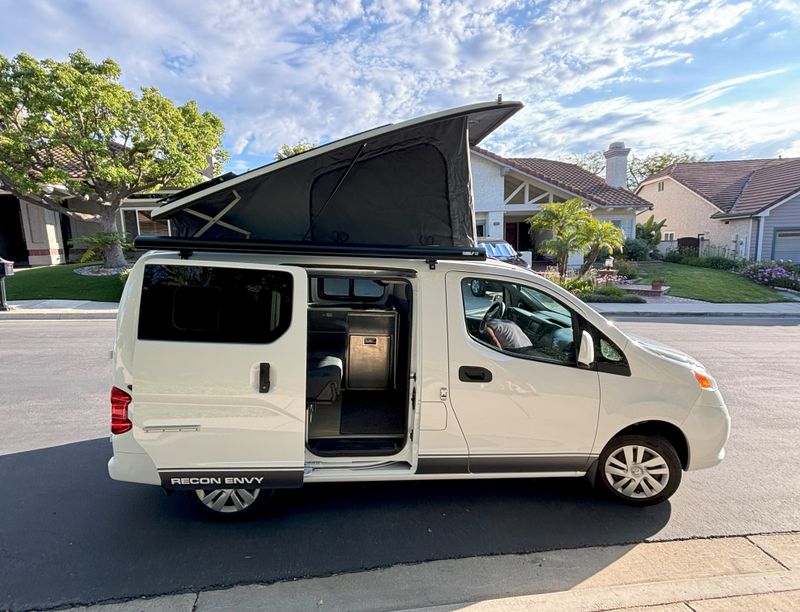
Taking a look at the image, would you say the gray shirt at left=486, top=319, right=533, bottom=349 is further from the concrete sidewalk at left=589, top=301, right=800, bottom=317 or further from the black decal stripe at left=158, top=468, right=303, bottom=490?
the concrete sidewalk at left=589, top=301, right=800, bottom=317

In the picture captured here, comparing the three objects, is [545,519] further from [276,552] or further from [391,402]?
[276,552]

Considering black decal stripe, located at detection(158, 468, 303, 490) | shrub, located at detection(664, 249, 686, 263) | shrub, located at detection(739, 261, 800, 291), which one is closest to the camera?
black decal stripe, located at detection(158, 468, 303, 490)

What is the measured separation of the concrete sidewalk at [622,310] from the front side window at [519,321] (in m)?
10.1

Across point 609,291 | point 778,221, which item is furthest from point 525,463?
point 778,221

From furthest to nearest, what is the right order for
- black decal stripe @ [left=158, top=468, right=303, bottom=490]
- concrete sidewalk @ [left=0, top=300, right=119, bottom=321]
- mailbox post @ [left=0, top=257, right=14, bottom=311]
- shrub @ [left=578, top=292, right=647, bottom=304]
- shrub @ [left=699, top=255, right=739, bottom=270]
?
shrub @ [left=699, top=255, right=739, bottom=270] < shrub @ [left=578, top=292, right=647, bottom=304] < concrete sidewalk @ [left=0, top=300, right=119, bottom=321] < mailbox post @ [left=0, top=257, right=14, bottom=311] < black decal stripe @ [left=158, top=468, right=303, bottom=490]

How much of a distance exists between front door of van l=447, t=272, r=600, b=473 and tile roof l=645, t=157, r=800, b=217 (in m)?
24.9

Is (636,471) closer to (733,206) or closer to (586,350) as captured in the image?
(586,350)

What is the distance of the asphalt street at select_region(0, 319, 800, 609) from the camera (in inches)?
105

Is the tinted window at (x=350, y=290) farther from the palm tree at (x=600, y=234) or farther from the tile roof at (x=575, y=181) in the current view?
the tile roof at (x=575, y=181)

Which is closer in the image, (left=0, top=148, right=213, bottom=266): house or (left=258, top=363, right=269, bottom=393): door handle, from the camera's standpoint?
(left=258, top=363, right=269, bottom=393): door handle

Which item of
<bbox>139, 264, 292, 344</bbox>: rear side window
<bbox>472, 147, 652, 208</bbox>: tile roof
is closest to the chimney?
<bbox>472, 147, 652, 208</bbox>: tile roof

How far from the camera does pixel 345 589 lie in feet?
8.27

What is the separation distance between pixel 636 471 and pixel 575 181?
80.5ft

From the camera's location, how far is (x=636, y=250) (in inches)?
886
